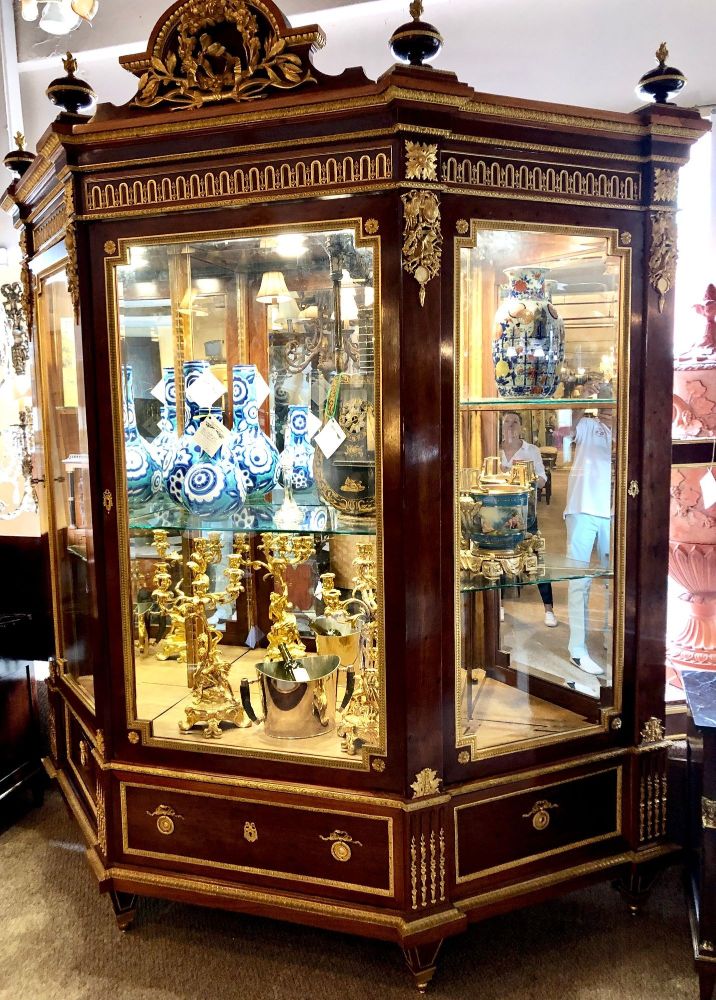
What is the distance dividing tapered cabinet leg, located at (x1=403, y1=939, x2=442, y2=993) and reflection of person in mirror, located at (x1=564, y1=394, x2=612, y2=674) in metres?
0.73

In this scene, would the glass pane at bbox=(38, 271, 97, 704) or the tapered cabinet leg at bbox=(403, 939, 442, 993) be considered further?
the glass pane at bbox=(38, 271, 97, 704)

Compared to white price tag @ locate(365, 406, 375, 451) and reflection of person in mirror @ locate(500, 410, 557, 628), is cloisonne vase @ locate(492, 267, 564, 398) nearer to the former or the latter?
reflection of person in mirror @ locate(500, 410, 557, 628)

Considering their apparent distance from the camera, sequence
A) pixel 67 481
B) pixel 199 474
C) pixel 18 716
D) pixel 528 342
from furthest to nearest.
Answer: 1. pixel 18 716
2. pixel 67 481
3. pixel 199 474
4. pixel 528 342

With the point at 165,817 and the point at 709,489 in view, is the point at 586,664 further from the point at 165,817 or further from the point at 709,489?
the point at 165,817

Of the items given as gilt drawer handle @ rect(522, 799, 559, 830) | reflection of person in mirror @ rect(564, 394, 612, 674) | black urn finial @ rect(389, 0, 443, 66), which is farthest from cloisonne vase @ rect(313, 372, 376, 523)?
gilt drawer handle @ rect(522, 799, 559, 830)

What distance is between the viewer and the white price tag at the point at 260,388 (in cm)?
200

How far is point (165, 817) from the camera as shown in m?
1.86

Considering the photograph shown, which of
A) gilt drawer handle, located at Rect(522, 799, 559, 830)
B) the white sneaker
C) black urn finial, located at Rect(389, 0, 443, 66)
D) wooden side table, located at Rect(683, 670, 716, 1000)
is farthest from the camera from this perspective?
the white sneaker

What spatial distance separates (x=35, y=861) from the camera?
2285 millimetres

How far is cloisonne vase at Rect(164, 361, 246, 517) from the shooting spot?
1955 mm

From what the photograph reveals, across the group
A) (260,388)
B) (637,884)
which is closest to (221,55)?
(260,388)

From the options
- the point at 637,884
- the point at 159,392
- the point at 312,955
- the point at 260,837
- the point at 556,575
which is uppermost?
the point at 159,392

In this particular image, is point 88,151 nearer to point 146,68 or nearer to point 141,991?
point 146,68

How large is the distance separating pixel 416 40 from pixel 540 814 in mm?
1673
